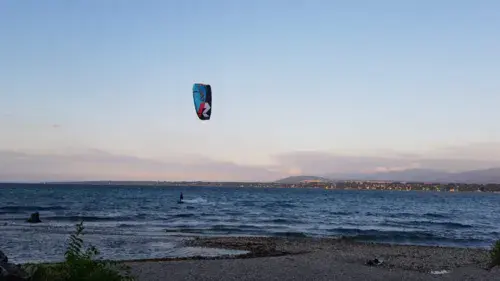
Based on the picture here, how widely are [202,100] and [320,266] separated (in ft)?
22.0

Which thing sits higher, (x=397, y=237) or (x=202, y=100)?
(x=202, y=100)

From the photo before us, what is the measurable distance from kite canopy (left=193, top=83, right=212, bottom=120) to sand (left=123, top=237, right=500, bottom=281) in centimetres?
473

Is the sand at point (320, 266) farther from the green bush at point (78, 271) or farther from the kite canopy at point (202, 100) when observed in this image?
the kite canopy at point (202, 100)

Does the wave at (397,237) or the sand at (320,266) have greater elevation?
the sand at (320,266)

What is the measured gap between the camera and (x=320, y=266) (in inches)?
671

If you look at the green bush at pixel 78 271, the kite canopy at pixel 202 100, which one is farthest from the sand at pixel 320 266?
the kite canopy at pixel 202 100

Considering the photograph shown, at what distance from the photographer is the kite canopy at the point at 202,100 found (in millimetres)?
15586

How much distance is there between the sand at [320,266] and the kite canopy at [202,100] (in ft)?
15.5

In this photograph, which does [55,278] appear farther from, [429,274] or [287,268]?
[429,274]

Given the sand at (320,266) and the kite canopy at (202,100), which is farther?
the kite canopy at (202,100)

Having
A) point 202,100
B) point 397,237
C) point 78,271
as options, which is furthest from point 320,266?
point 397,237

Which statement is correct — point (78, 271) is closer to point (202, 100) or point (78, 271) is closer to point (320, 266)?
point (202, 100)

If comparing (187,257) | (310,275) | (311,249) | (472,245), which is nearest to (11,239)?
(187,257)

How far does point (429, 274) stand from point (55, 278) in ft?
38.5
